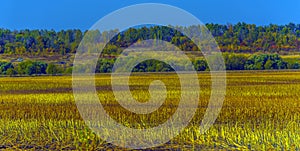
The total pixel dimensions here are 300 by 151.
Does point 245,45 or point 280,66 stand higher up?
point 245,45

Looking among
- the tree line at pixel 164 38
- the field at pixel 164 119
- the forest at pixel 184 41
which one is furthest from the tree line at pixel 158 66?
the field at pixel 164 119

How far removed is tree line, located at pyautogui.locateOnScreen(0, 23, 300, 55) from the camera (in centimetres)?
6412

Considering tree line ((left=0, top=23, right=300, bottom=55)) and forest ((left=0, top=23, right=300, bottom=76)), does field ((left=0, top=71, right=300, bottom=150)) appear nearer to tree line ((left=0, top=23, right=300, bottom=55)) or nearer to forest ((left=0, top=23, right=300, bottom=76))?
forest ((left=0, top=23, right=300, bottom=76))

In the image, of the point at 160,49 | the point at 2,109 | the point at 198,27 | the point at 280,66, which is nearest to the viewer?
the point at 2,109

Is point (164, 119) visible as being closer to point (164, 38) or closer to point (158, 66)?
point (158, 66)

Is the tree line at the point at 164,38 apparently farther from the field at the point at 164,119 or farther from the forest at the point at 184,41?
the field at the point at 164,119

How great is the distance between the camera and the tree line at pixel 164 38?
210 feet

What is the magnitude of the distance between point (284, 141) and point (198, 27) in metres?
69.5

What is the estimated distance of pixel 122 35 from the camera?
66375 mm

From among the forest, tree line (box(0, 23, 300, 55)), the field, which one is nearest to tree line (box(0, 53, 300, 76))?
the forest

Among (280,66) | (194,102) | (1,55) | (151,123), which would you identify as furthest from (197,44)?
(151,123)

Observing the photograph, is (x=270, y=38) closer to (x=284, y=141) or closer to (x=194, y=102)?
(x=194, y=102)

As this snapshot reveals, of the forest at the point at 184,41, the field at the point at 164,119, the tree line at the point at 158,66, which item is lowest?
the field at the point at 164,119

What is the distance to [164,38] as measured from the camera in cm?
6988
